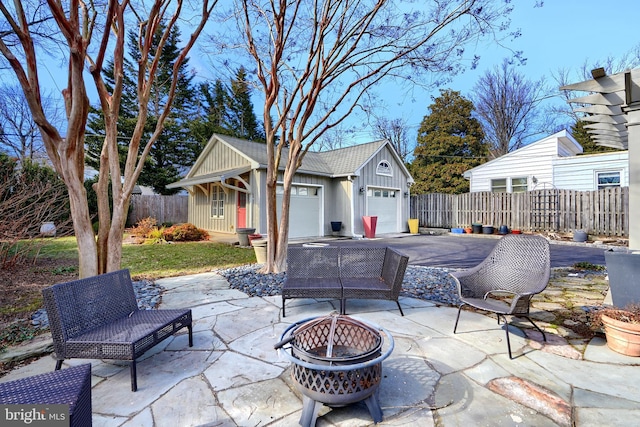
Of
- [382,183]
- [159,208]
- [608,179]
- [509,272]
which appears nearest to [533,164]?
[608,179]

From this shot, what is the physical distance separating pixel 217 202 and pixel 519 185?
46.7 ft

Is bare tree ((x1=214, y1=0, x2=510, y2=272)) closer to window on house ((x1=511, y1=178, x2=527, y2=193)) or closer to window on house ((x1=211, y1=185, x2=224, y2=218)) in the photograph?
window on house ((x1=211, y1=185, x2=224, y2=218))

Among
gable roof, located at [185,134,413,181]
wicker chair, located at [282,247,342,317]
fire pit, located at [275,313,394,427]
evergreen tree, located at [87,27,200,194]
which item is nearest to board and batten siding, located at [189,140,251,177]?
gable roof, located at [185,134,413,181]

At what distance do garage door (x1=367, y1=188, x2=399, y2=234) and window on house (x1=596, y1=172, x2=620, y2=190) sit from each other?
314 inches

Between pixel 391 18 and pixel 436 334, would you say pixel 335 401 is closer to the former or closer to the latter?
pixel 436 334

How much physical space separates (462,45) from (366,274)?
5087mm

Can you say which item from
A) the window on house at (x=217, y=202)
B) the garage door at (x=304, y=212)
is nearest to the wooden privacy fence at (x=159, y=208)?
the window on house at (x=217, y=202)

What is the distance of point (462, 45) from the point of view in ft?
19.3

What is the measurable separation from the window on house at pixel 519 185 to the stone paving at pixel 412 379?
12442 mm

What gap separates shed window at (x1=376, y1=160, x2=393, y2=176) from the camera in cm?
1413

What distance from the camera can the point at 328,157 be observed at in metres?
15.7

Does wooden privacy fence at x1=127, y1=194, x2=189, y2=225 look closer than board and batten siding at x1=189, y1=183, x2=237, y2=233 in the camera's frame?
No

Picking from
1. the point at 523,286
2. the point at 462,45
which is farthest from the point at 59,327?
the point at 462,45

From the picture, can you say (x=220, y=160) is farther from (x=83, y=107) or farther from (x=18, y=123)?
(x=18, y=123)
